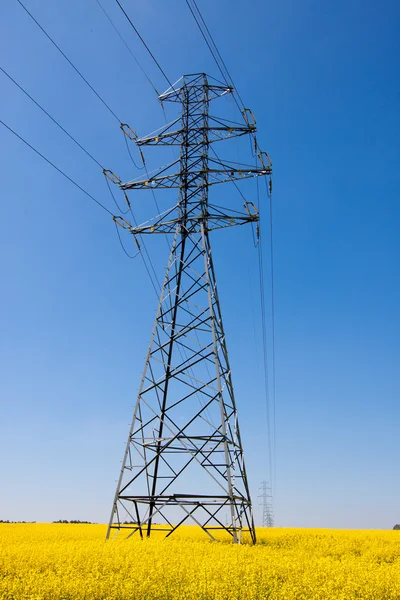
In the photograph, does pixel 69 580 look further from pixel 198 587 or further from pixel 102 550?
pixel 102 550

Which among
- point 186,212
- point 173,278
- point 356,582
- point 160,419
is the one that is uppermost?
point 186,212

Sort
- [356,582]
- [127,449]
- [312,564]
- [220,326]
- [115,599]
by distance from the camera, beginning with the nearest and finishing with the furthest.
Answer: [115,599]
[356,582]
[312,564]
[127,449]
[220,326]

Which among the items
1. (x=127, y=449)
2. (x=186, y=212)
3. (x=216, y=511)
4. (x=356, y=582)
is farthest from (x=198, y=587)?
(x=186, y=212)

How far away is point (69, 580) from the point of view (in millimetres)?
9445

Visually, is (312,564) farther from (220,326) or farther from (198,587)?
(220,326)

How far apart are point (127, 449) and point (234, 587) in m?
8.61

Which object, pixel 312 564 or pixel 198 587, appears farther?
pixel 312 564

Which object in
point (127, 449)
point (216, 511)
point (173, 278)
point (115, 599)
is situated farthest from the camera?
point (173, 278)

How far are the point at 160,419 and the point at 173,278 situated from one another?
6159 mm

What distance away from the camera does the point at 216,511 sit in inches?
613

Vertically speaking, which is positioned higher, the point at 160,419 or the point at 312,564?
the point at 160,419

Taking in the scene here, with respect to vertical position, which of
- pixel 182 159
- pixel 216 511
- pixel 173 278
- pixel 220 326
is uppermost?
pixel 182 159

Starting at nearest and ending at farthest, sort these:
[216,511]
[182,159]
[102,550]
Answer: [102,550] → [216,511] → [182,159]

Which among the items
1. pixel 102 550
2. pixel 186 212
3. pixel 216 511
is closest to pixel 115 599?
pixel 102 550
